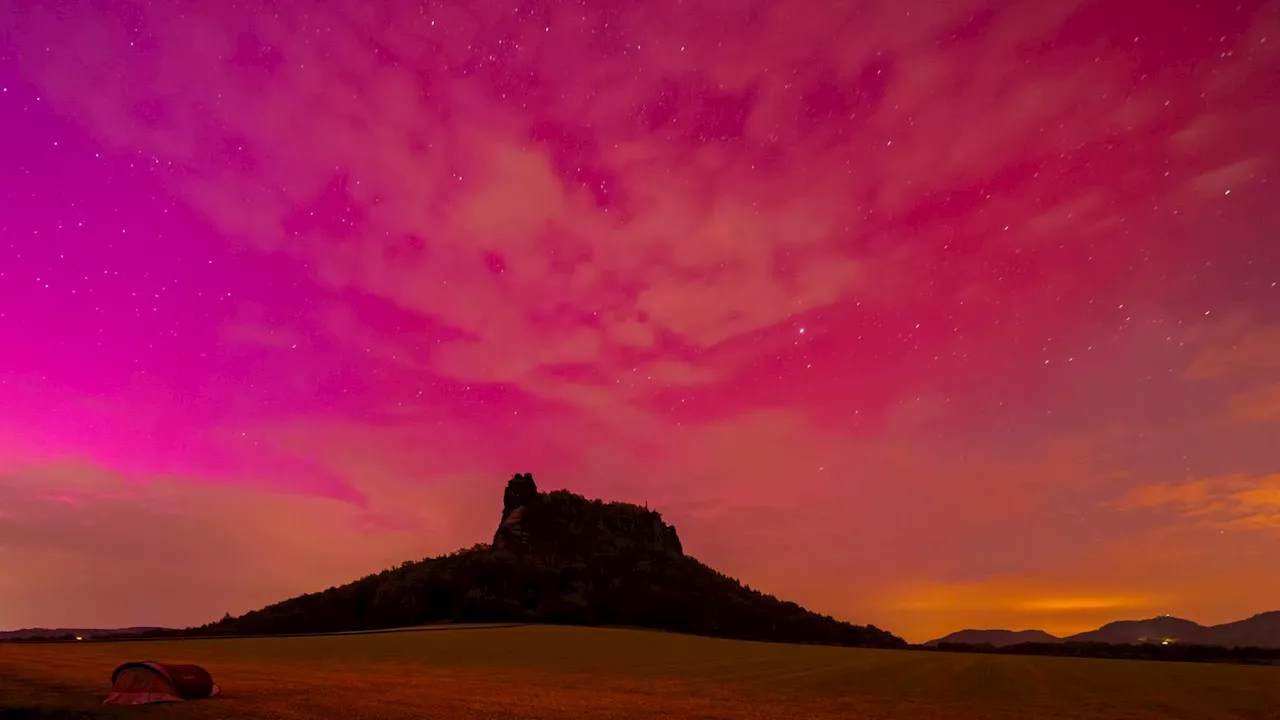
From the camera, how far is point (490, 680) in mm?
45000

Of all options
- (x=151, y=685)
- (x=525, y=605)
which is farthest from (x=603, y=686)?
(x=525, y=605)

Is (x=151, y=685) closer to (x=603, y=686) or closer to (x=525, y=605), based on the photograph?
(x=603, y=686)

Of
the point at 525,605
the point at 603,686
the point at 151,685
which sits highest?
the point at 525,605

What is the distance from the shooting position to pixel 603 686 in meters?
42.7

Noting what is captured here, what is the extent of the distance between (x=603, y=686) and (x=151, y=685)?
24.3 meters

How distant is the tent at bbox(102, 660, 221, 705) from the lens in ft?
89.7

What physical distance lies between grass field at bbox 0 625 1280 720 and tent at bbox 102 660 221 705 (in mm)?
720

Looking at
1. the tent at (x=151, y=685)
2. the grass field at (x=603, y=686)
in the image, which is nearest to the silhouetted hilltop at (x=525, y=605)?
the grass field at (x=603, y=686)

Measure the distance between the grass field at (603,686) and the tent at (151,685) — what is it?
72 centimetres

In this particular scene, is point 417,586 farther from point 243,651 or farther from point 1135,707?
point 1135,707

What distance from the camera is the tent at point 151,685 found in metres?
27.3

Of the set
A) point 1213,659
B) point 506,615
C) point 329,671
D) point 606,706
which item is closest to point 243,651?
point 329,671

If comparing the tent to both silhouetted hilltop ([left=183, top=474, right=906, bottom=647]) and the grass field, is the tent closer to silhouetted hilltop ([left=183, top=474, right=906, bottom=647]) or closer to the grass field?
the grass field

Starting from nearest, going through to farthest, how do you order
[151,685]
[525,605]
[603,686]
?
[151,685]
[603,686]
[525,605]
